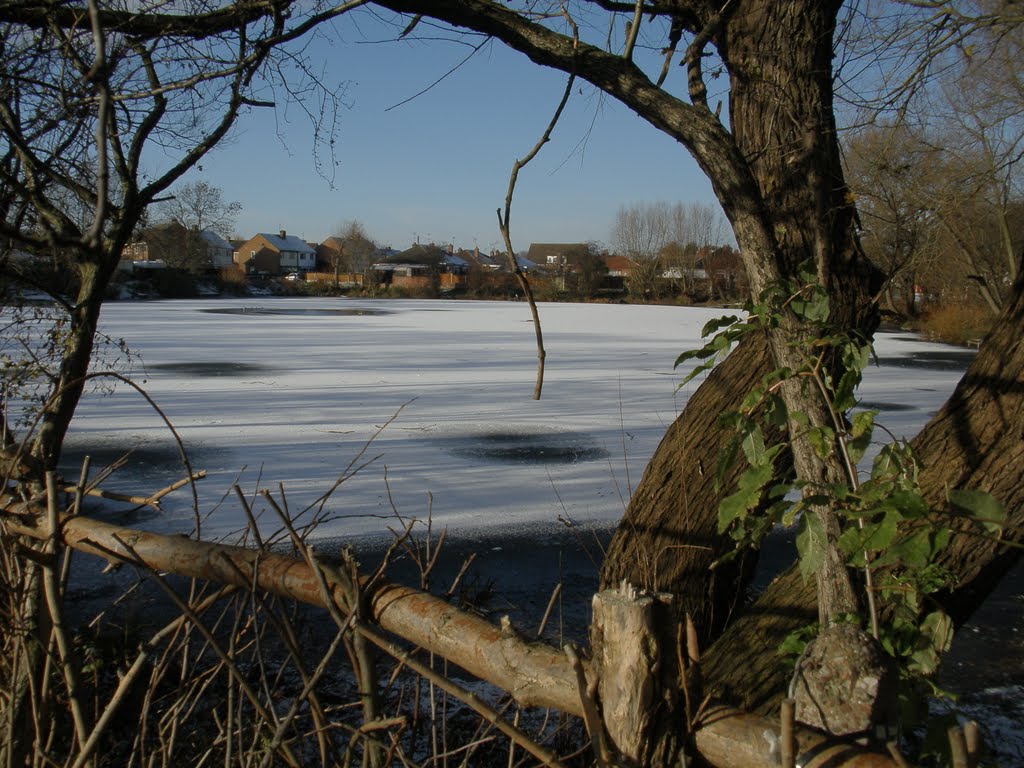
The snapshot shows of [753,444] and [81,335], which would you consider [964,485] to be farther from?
[81,335]

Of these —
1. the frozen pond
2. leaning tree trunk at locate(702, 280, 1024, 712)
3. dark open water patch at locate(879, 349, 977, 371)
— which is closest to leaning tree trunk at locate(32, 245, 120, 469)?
the frozen pond

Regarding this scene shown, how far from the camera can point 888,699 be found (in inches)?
54.1

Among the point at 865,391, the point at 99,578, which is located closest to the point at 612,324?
the point at 865,391

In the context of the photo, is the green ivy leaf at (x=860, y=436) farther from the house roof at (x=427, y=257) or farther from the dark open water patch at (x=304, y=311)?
the house roof at (x=427, y=257)

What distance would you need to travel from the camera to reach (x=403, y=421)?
11.0 metres

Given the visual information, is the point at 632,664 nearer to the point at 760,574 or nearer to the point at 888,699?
the point at 888,699

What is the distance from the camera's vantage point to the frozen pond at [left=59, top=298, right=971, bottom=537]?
294 inches

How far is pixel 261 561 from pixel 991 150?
22.5 feet

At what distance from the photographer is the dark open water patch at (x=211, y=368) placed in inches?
607

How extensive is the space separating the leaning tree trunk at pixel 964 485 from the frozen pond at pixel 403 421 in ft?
2.61

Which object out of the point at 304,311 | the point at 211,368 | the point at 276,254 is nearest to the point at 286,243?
the point at 276,254

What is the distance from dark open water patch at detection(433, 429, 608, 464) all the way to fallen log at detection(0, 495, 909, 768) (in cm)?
725

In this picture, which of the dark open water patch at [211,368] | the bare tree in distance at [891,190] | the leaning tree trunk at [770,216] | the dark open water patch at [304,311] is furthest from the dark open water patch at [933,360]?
the dark open water patch at [304,311]

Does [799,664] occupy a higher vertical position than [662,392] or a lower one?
higher
